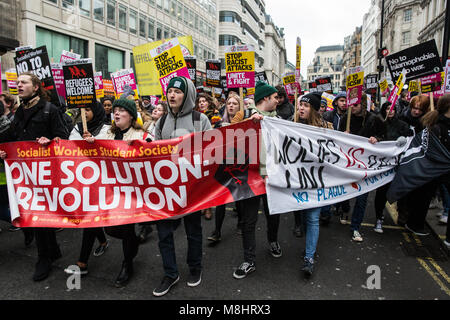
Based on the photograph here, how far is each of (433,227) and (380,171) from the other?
1593mm

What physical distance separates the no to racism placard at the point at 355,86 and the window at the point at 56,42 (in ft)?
63.9

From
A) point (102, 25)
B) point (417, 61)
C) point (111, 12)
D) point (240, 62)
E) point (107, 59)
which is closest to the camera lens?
point (240, 62)

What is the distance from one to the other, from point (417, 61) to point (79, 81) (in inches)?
221

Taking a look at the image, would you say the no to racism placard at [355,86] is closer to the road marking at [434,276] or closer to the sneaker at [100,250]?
the road marking at [434,276]

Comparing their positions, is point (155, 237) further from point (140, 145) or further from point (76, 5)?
point (76, 5)

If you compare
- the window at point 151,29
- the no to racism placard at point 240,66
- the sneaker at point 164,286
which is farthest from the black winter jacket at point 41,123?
the window at point 151,29

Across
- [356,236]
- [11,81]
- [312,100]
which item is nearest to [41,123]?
[312,100]

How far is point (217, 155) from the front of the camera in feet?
12.0

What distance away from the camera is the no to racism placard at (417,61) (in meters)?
5.58

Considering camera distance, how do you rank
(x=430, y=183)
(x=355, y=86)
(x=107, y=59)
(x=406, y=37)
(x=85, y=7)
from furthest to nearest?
Result: 1. (x=406, y=37)
2. (x=107, y=59)
3. (x=85, y=7)
4. (x=355, y=86)
5. (x=430, y=183)

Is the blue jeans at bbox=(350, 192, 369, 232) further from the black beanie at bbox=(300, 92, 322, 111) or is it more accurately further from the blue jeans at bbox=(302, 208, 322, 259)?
the black beanie at bbox=(300, 92, 322, 111)

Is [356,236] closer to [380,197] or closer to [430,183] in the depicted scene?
[380,197]

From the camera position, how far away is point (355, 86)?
5.00 meters
